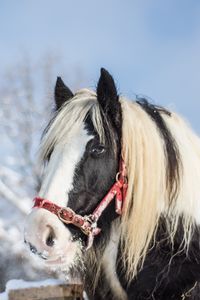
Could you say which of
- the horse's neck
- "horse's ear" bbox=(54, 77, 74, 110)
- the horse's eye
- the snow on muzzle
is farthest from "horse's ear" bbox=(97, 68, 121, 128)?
the snow on muzzle

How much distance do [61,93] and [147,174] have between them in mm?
866

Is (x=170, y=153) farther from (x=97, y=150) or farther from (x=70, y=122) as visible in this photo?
(x=70, y=122)

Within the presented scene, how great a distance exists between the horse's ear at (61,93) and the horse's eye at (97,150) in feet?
2.00

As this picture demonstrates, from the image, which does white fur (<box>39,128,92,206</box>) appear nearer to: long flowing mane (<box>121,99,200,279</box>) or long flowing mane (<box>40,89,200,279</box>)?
long flowing mane (<box>40,89,200,279</box>)

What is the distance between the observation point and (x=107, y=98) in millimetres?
2727

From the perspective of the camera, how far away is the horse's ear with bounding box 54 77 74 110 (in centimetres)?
309

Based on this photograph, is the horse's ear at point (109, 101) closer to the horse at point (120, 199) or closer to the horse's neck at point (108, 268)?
the horse at point (120, 199)

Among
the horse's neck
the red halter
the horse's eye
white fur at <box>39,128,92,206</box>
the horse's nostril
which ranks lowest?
the horse's neck

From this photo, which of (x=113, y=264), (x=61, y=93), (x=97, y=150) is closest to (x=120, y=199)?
(x=97, y=150)

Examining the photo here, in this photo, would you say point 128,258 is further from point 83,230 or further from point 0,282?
point 0,282

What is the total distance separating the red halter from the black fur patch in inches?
9.7

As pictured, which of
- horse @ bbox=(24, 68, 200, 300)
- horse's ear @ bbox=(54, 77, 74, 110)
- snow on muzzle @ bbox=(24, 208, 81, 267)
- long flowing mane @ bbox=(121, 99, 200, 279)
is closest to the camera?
snow on muzzle @ bbox=(24, 208, 81, 267)

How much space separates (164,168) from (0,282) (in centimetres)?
1447

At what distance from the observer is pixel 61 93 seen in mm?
3100
